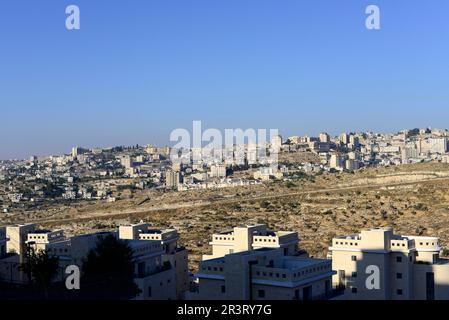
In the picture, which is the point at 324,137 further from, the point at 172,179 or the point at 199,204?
the point at 199,204

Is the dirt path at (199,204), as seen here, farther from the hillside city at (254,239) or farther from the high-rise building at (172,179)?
the high-rise building at (172,179)

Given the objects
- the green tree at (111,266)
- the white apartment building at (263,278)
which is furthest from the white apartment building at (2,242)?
the white apartment building at (263,278)

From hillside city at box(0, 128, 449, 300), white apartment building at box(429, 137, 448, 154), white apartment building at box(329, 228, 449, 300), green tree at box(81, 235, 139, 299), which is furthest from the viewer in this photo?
white apartment building at box(429, 137, 448, 154)

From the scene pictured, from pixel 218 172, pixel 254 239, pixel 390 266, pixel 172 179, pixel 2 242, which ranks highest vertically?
pixel 254 239

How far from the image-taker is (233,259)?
15672 mm

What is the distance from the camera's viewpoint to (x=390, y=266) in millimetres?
19391

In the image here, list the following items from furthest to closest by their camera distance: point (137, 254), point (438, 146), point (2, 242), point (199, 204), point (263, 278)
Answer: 1. point (438, 146)
2. point (199, 204)
3. point (2, 242)
4. point (137, 254)
5. point (263, 278)

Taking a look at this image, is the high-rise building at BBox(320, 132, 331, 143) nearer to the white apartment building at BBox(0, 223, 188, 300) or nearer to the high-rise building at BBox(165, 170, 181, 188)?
the high-rise building at BBox(165, 170, 181, 188)

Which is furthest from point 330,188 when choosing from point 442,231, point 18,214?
point 18,214

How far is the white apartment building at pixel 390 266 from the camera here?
19125 millimetres

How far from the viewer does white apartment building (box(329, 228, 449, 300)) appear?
19.1 meters

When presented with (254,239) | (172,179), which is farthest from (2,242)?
(172,179)

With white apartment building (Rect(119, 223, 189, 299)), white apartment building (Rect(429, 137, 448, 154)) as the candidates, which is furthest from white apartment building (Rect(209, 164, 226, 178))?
white apartment building (Rect(119, 223, 189, 299))
